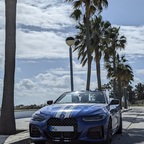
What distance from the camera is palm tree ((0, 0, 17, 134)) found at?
12043mm

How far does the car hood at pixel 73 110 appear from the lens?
8188 mm

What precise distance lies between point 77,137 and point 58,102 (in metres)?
2.15

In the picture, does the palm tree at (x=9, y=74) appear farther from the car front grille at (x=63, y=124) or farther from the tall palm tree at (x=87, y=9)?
the tall palm tree at (x=87, y=9)

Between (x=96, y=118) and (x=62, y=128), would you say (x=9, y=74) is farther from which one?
(x=96, y=118)

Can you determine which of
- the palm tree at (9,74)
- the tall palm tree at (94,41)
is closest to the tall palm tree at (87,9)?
the tall palm tree at (94,41)

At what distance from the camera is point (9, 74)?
12.3 metres

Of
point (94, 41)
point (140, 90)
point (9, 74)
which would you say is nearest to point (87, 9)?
point (94, 41)

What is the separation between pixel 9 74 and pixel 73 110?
15.1 feet

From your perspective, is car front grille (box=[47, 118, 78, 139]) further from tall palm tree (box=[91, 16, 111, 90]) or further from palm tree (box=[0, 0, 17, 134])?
tall palm tree (box=[91, 16, 111, 90])

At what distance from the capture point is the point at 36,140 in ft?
27.5

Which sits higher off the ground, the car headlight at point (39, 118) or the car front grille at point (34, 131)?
the car headlight at point (39, 118)

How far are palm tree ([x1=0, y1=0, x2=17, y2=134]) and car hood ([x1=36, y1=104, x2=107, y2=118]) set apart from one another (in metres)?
3.73

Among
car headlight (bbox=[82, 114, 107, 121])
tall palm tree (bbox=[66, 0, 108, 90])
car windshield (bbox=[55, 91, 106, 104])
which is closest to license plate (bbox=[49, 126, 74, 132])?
car headlight (bbox=[82, 114, 107, 121])

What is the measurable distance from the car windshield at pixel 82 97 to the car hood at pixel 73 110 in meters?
0.97
